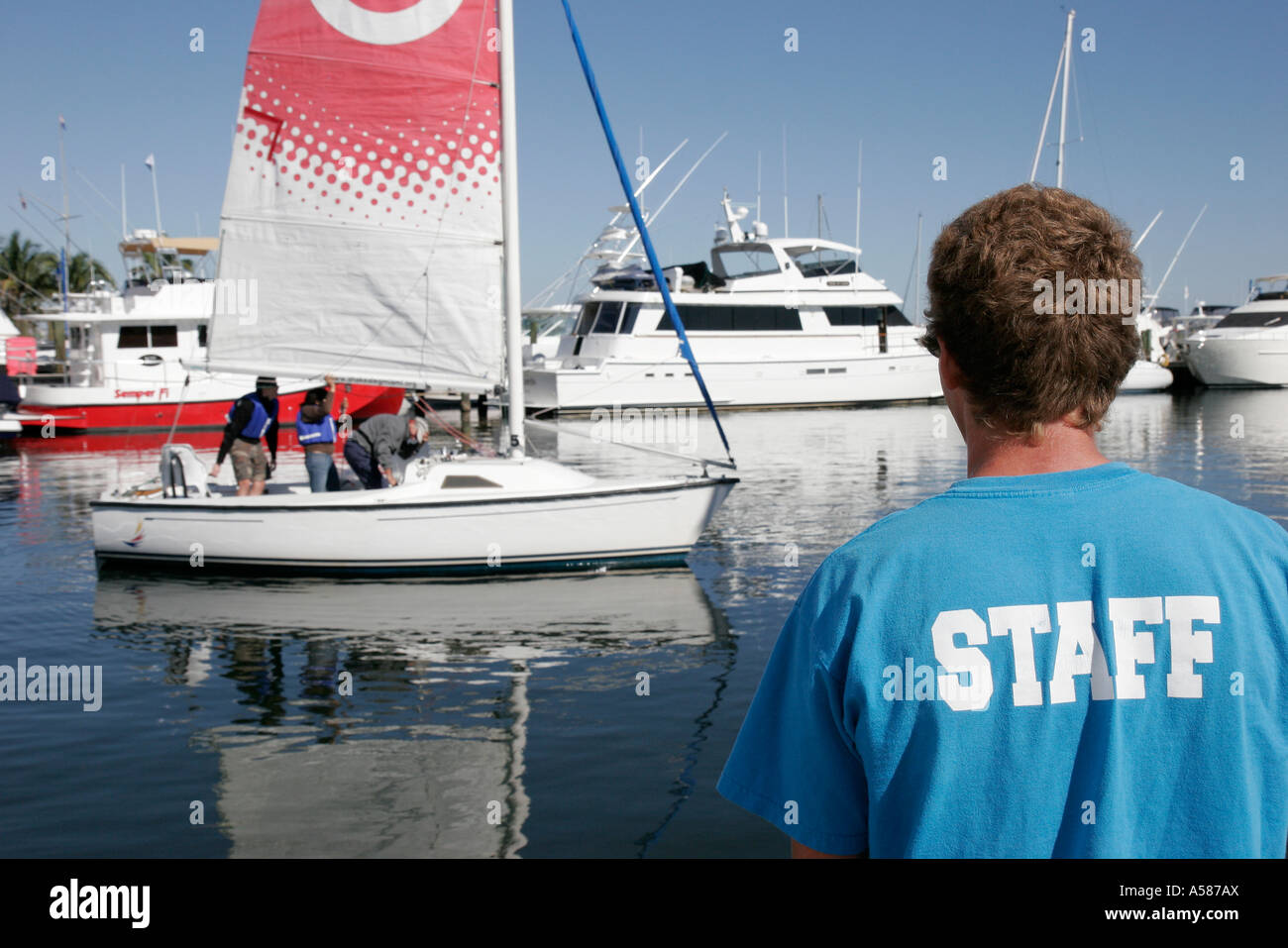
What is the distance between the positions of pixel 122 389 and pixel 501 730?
30028 mm

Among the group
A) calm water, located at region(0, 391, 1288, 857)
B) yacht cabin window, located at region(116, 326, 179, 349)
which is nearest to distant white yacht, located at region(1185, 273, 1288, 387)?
calm water, located at region(0, 391, 1288, 857)

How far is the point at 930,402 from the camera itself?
44406 mm

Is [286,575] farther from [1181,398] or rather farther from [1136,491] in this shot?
[1181,398]

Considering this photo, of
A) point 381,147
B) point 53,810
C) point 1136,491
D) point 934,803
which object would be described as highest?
point 381,147

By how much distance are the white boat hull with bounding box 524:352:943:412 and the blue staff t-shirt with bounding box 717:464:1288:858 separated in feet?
117

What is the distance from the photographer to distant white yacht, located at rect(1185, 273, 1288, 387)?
46.3 m

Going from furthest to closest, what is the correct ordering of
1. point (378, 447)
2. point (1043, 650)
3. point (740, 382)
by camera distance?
point (740, 382) < point (378, 447) < point (1043, 650)

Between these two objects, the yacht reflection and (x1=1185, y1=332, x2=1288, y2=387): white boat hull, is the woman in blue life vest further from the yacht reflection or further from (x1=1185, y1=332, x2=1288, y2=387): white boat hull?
(x1=1185, y1=332, x2=1288, y2=387): white boat hull

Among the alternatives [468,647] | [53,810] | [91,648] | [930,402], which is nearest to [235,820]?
[53,810]

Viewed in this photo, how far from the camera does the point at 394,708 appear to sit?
7.60 metres

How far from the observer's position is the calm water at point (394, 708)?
5590 mm

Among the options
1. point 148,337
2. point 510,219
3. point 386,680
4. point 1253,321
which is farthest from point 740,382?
point 386,680

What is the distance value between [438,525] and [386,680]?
11.2ft

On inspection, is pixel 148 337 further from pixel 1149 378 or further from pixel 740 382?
pixel 1149 378
